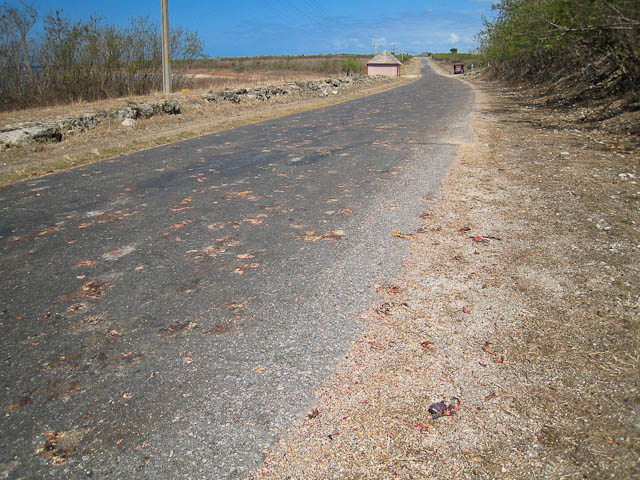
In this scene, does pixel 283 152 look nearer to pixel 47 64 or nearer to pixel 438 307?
pixel 438 307

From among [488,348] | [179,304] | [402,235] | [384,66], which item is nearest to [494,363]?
[488,348]

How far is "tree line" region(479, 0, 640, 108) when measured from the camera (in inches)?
381

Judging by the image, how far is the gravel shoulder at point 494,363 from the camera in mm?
1936

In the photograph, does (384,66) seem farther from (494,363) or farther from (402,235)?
(494,363)

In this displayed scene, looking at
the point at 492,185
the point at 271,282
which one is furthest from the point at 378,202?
the point at 271,282

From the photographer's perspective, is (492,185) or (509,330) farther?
(492,185)

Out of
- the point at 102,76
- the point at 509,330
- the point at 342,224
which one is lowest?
the point at 509,330

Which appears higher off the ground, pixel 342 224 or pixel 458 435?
pixel 342 224

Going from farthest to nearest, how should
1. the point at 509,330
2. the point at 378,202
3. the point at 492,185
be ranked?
the point at 492,185 < the point at 378,202 < the point at 509,330

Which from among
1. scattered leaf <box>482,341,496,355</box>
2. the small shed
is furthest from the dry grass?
the small shed

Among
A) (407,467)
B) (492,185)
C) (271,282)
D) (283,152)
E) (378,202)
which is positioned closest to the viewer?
(407,467)

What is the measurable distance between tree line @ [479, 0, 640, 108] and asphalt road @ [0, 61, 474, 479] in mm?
6538

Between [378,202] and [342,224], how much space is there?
930 mm

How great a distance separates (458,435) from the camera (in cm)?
206
